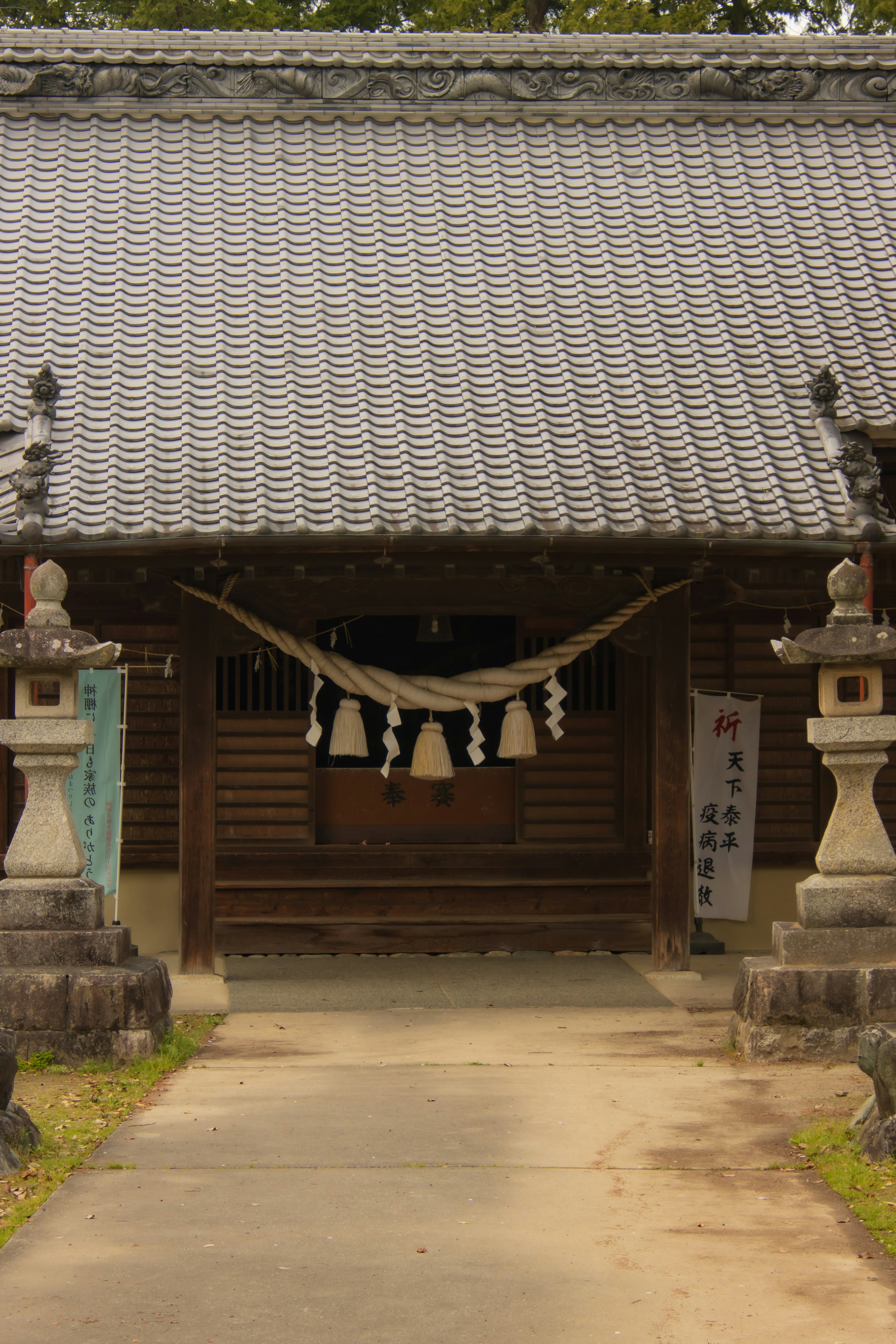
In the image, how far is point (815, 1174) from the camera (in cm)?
565

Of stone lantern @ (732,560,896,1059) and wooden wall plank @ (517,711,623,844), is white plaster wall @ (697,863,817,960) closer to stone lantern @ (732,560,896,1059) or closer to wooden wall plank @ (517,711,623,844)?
wooden wall plank @ (517,711,623,844)

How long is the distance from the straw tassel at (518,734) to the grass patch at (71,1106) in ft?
10.0

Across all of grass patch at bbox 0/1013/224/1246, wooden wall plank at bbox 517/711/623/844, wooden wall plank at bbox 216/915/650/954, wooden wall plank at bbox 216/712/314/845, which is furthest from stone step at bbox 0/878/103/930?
wooden wall plank at bbox 517/711/623/844

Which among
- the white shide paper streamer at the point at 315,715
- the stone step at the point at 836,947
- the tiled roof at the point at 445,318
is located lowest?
the stone step at the point at 836,947

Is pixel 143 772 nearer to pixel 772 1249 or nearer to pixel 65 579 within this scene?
pixel 65 579

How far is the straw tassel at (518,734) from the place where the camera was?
10164 mm

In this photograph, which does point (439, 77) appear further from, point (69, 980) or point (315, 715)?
point (69, 980)

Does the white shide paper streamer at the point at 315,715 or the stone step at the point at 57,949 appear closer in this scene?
the stone step at the point at 57,949

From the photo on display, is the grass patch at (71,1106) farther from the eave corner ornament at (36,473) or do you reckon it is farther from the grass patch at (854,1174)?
the eave corner ornament at (36,473)

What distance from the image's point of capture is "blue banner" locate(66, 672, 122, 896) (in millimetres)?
9961

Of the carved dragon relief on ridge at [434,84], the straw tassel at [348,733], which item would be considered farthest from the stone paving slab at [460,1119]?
the carved dragon relief on ridge at [434,84]

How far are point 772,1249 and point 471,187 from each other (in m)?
9.63

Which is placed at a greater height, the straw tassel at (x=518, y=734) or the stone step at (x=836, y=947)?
the straw tassel at (x=518, y=734)

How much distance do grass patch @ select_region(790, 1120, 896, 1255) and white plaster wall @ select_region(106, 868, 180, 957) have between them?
6.39 m
